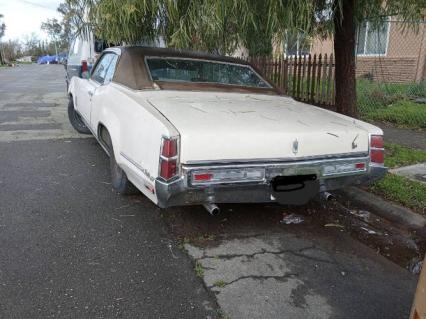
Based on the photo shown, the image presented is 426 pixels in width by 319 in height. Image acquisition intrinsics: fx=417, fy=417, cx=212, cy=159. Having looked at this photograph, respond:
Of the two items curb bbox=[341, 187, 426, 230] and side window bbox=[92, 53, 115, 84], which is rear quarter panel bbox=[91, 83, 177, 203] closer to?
side window bbox=[92, 53, 115, 84]

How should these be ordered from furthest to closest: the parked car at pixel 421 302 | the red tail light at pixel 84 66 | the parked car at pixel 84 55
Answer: the parked car at pixel 84 55 < the red tail light at pixel 84 66 < the parked car at pixel 421 302

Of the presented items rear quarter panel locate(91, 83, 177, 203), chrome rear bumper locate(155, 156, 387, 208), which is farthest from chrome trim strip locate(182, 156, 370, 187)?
rear quarter panel locate(91, 83, 177, 203)

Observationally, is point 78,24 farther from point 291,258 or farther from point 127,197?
point 291,258

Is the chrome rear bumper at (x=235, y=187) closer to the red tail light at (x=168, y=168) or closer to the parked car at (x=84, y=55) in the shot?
the red tail light at (x=168, y=168)

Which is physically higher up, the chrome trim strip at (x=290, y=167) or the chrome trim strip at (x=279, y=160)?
the chrome trim strip at (x=279, y=160)

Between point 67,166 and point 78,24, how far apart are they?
2047mm

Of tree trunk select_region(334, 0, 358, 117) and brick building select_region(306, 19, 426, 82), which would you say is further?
brick building select_region(306, 19, 426, 82)

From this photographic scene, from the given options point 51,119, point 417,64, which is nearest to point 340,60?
point 51,119

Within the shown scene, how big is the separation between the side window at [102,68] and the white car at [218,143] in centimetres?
68

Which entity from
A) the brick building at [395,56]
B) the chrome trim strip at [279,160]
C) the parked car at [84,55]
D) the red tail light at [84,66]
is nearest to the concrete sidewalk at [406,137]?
the chrome trim strip at [279,160]

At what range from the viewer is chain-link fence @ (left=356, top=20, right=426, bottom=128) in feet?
28.0

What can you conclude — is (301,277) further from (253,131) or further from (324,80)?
(324,80)

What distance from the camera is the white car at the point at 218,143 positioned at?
3.05 metres

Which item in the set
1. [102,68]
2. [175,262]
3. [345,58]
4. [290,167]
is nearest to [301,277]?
[290,167]
